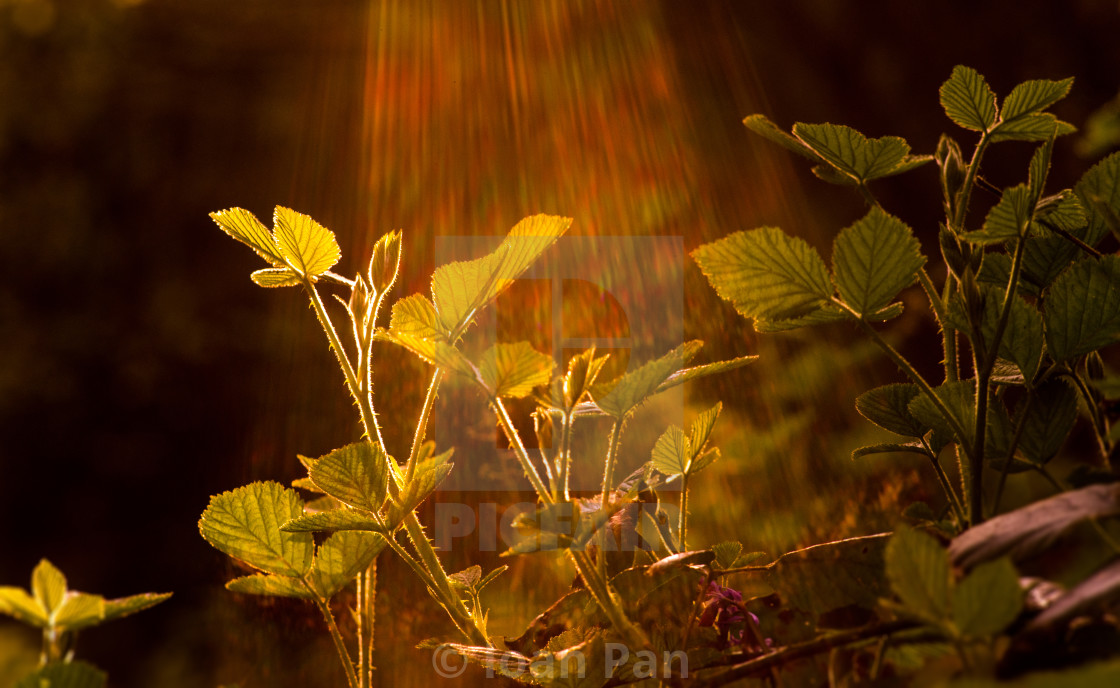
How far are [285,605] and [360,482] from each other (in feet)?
2.51

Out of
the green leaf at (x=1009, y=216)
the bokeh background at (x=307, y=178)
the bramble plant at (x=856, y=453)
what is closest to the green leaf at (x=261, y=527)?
the bramble plant at (x=856, y=453)

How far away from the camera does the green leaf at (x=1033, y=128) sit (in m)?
0.32

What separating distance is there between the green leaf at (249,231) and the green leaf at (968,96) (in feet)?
1.12

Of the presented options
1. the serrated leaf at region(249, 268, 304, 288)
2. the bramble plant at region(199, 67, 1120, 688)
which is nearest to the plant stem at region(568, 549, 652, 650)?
the bramble plant at region(199, 67, 1120, 688)

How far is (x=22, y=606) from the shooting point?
9.6 inches

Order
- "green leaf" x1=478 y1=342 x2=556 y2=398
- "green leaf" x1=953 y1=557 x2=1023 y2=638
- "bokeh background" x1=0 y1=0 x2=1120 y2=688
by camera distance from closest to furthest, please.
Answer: "green leaf" x1=953 y1=557 x2=1023 y2=638
"green leaf" x1=478 y1=342 x2=556 y2=398
"bokeh background" x1=0 y1=0 x2=1120 y2=688

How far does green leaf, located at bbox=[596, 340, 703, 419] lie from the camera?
0.28 m

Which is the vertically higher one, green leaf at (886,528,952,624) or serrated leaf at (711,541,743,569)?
green leaf at (886,528,952,624)

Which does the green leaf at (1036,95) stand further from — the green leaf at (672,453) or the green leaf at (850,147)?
the green leaf at (672,453)

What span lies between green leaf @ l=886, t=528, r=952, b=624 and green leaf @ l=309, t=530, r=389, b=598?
0.74ft

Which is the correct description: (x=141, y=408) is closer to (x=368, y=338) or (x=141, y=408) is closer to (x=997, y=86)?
(x=368, y=338)

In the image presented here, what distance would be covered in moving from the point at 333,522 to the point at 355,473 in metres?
0.02

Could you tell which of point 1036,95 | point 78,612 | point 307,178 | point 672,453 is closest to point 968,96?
point 1036,95

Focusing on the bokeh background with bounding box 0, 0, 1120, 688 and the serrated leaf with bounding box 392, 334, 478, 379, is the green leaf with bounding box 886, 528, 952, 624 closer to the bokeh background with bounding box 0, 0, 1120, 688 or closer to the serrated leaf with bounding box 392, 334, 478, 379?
the serrated leaf with bounding box 392, 334, 478, 379
